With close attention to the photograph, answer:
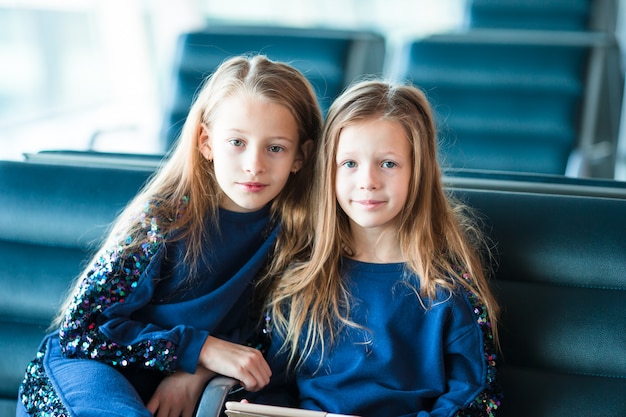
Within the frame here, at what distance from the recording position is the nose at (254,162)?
1513mm

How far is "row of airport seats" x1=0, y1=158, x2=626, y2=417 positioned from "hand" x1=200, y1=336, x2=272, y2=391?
6 centimetres

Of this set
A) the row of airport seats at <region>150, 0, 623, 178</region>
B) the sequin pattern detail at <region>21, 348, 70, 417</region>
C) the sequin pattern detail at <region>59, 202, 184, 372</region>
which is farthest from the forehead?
the row of airport seats at <region>150, 0, 623, 178</region>

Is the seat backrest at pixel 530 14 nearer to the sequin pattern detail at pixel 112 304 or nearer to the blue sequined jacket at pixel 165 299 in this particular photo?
the blue sequined jacket at pixel 165 299

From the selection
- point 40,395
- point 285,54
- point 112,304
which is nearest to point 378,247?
point 112,304

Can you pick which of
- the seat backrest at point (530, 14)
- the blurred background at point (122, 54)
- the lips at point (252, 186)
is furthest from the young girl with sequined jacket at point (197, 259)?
the seat backrest at point (530, 14)

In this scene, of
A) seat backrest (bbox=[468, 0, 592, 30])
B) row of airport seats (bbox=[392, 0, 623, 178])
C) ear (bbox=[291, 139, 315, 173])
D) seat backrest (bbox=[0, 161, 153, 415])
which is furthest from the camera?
seat backrest (bbox=[468, 0, 592, 30])

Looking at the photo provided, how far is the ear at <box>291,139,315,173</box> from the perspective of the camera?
1.61 m

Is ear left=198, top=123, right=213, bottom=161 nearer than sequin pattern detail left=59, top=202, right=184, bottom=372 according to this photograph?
No

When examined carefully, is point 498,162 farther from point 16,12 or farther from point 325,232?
point 16,12

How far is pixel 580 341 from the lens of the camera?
5.13ft

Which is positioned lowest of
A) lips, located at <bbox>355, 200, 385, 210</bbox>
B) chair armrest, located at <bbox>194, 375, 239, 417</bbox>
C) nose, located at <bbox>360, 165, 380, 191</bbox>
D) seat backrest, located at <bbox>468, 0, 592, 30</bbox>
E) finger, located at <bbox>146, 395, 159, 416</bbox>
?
finger, located at <bbox>146, 395, 159, 416</bbox>

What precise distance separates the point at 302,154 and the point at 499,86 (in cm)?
162

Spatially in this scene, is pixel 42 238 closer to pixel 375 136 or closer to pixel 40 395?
pixel 40 395

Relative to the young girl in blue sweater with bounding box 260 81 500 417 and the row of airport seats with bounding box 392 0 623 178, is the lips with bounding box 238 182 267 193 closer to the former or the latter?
the young girl in blue sweater with bounding box 260 81 500 417
